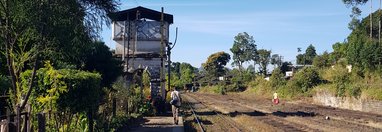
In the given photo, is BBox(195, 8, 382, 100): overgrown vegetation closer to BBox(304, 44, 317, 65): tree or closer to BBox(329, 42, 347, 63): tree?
BBox(329, 42, 347, 63): tree

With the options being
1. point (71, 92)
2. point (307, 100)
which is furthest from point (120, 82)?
point (307, 100)

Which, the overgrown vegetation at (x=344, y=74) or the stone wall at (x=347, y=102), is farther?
the overgrown vegetation at (x=344, y=74)

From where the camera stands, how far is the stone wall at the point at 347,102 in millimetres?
32719

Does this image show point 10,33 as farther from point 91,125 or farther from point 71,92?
point 91,125

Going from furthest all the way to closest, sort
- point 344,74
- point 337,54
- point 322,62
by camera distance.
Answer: point 322,62
point 337,54
point 344,74

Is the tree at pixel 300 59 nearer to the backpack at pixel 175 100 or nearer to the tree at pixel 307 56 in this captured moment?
the tree at pixel 307 56

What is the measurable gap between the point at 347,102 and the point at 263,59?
55.9 metres

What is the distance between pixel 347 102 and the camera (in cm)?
3797

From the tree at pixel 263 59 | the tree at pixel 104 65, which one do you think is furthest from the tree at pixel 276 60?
the tree at pixel 104 65

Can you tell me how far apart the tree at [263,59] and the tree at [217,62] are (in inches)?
688

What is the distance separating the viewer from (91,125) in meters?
12.1

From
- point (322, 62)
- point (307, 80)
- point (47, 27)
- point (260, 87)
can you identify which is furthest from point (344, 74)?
point (47, 27)

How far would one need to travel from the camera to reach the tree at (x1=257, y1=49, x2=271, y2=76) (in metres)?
92.4

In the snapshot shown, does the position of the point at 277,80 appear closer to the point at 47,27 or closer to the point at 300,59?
the point at 300,59
